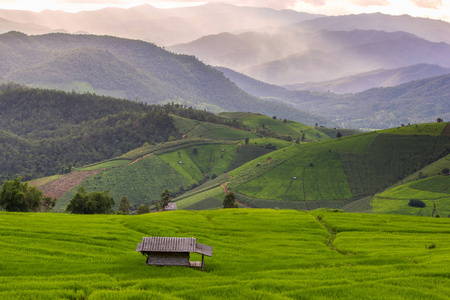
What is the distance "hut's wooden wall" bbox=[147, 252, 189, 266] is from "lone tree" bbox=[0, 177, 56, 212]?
209ft

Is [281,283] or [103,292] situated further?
[281,283]

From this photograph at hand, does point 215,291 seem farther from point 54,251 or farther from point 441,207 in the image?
point 441,207

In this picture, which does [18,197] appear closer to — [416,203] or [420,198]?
[416,203]

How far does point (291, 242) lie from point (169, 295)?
3041 cm

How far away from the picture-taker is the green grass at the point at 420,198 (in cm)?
16112

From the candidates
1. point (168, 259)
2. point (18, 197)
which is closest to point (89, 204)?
point (18, 197)

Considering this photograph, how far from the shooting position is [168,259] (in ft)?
155

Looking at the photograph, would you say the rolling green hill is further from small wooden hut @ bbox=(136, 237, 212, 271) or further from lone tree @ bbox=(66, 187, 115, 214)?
small wooden hut @ bbox=(136, 237, 212, 271)

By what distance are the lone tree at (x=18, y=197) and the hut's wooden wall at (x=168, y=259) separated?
2509 inches

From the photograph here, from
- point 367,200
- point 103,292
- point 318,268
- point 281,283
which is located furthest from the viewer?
point 367,200

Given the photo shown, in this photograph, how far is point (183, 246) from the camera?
45.5 m

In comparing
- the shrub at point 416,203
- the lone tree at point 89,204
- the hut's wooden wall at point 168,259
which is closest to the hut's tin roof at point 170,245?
the hut's wooden wall at point 168,259

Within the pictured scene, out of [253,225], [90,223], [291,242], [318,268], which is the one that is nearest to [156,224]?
[90,223]

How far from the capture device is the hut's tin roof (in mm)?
45031
